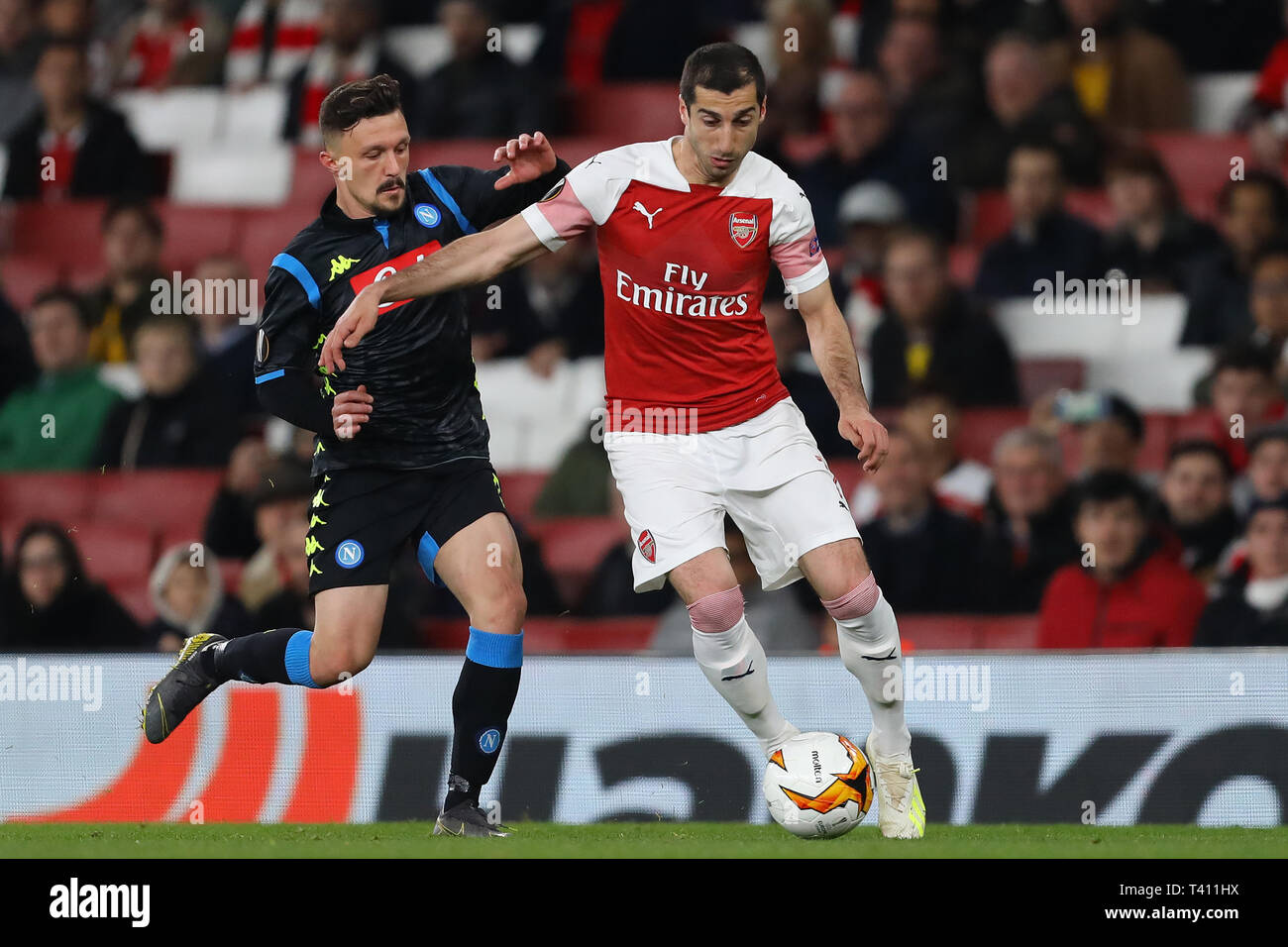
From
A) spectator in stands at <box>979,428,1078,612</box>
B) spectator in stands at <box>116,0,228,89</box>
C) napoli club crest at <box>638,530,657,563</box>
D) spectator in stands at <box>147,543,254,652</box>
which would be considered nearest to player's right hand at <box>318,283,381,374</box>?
napoli club crest at <box>638,530,657,563</box>

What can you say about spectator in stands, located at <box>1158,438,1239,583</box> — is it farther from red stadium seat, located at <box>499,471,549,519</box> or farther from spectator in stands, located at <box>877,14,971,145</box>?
red stadium seat, located at <box>499,471,549,519</box>

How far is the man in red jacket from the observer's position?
7.50m

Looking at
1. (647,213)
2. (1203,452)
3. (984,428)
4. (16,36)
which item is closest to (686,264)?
(647,213)

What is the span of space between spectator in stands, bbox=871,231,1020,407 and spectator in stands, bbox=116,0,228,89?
4.70 metres

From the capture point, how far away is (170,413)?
9.09 metres

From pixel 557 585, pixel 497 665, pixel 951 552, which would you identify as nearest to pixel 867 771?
pixel 497 665

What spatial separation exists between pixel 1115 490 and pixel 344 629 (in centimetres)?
349

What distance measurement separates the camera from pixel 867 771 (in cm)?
524

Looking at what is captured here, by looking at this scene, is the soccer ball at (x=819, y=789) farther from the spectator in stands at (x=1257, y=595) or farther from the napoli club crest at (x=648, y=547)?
the spectator in stands at (x=1257, y=595)

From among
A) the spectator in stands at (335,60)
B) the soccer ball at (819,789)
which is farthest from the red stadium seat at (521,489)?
the soccer ball at (819,789)

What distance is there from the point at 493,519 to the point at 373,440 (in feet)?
1.50

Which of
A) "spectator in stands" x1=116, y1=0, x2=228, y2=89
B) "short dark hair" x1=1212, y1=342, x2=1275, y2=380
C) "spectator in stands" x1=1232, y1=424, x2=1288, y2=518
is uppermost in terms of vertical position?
"spectator in stands" x1=116, y1=0, x2=228, y2=89

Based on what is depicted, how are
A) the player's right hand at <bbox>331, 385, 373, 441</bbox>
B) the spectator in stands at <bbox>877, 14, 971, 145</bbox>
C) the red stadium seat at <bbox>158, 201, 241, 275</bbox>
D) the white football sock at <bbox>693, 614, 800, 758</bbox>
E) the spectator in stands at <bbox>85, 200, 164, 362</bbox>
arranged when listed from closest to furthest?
the white football sock at <bbox>693, 614, 800, 758</bbox>
the player's right hand at <bbox>331, 385, 373, 441</bbox>
the spectator in stands at <bbox>877, 14, 971, 145</bbox>
the spectator in stands at <bbox>85, 200, 164, 362</bbox>
the red stadium seat at <bbox>158, 201, 241, 275</bbox>

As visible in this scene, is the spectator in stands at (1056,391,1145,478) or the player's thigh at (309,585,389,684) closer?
the player's thigh at (309,585,389,684)
